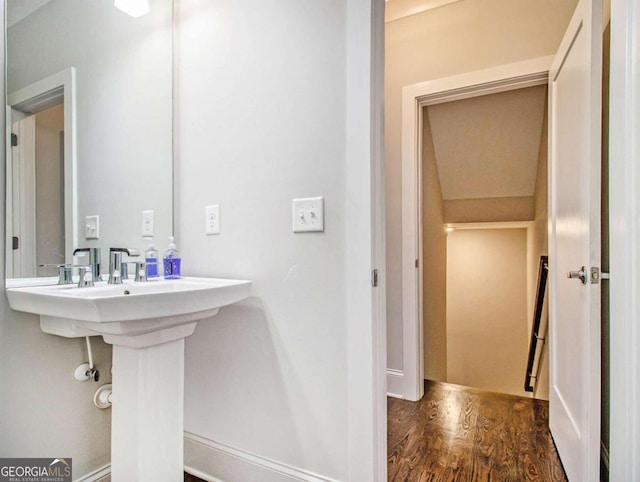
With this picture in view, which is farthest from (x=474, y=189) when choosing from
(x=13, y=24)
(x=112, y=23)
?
(x=13, y=24)

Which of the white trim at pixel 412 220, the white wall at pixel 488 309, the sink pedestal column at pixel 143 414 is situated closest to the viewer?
the sink pedestal column at pixel 143 414

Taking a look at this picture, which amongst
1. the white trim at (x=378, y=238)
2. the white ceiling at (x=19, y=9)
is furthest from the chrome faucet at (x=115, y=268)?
the white trim at (x=378, y=238)

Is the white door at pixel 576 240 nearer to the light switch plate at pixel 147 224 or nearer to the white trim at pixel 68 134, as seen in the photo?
the light switch plate at pixel 147 224

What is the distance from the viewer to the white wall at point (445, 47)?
1921 millimetres

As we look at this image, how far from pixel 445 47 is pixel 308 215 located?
65.1 inches

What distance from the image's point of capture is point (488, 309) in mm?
4129

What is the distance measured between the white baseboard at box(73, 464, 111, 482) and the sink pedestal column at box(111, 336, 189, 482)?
0.34 m

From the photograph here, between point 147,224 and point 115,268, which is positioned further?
point 147,224

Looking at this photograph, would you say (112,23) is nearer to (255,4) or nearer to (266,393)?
(255,4)

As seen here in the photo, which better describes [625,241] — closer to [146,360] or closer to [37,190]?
[146,360]

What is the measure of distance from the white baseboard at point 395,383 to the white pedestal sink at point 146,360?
1437mm

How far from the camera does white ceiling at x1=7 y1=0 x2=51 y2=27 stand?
1153mm

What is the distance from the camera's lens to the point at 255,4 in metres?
1.41

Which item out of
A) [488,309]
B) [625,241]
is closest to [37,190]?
[625,241]
